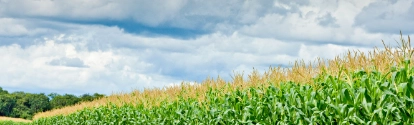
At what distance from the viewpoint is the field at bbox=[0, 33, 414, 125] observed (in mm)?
7910

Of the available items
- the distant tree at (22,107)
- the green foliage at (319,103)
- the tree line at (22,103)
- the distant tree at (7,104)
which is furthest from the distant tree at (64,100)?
the green foliage at (319,103)

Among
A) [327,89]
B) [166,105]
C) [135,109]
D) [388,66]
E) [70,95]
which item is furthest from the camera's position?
[70,95]

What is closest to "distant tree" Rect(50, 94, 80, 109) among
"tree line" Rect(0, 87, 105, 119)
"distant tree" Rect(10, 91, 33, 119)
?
"tree line" Rect(0, 87, 105, 119)

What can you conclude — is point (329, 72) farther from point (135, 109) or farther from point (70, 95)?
point (70, 95)

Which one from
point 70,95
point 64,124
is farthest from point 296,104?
point 70,95

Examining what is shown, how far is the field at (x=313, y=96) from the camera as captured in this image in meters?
7.91

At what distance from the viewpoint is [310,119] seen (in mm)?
9266

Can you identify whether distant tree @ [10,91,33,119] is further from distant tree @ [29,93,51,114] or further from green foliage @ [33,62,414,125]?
green foliage @ [33,62,414,125]

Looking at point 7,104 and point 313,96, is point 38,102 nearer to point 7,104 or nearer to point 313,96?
point 7,104

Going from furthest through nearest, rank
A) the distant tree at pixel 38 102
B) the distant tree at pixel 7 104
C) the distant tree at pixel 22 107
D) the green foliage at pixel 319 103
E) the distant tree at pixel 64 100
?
the distant tree at pixel 7 104 < the distant tree at pixel 22 107 < the distant tree at pixel 38 102 < the distant tree at pixel 64 100 < the green foliage at pixel 319 103

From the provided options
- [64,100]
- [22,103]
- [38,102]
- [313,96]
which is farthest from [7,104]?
[313,96]

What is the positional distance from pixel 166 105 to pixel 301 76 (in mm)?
6796

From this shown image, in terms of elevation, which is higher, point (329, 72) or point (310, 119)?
point (329, 72)

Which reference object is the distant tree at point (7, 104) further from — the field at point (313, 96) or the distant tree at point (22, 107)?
the field at point (313, 96)
